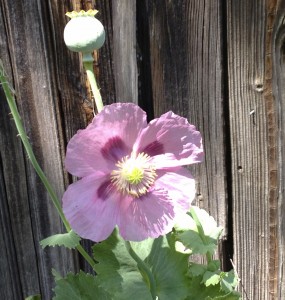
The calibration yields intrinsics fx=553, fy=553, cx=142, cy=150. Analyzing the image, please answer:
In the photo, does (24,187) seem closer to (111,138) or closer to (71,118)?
(71,118)

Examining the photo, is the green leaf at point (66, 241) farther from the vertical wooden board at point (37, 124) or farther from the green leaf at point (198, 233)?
the vertical wooden board at point (37, 124)

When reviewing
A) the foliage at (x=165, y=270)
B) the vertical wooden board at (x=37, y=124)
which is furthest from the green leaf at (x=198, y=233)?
the vertical wooden board at (x=37, y=124)

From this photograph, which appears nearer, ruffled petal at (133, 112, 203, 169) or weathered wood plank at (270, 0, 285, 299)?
ruffled petal at (133, 112, 203, 169)

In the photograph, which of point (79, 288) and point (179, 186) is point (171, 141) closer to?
point (179, 186)

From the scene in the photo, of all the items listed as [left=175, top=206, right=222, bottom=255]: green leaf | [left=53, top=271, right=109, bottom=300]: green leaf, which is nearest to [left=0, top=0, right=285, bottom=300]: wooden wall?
[left=175, top=206, right=222, bottom=255]: green leaf

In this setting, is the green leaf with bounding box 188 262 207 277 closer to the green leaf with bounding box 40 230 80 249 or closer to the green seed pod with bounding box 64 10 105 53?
the green leaf with bounding box 40 230 80 249

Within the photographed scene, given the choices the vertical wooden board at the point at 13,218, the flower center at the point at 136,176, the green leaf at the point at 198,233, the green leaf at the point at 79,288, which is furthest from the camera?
the vertical wooden board at the point at 13,218

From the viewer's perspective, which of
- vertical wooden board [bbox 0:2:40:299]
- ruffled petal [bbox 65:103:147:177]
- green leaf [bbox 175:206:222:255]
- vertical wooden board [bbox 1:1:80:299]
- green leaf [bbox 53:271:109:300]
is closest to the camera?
ruffled petal [bbox 65:103:147:177]

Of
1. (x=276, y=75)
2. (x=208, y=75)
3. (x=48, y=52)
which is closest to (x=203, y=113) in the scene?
(x=208, y=75)

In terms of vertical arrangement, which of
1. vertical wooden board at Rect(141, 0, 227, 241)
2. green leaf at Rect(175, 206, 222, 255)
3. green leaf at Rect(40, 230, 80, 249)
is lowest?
green leaf at Rect(175, 206, 222, 255)
